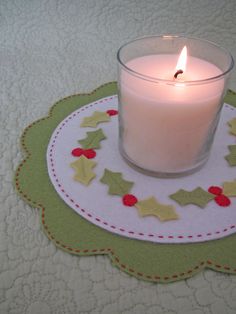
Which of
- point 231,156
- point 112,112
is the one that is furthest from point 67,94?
point 231,156

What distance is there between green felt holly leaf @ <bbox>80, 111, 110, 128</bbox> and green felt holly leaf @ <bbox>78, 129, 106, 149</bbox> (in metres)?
0.03

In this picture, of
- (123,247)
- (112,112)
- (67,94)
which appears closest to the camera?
(123,247)

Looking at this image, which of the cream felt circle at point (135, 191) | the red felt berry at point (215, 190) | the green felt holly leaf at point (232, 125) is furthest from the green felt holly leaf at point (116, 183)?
the green felt holly leaf at point (232, 125)

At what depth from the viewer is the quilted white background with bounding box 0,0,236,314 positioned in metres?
0.45

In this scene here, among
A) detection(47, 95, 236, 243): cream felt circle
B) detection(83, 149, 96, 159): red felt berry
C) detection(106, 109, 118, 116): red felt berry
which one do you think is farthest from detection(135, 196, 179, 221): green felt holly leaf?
detection(106, 109, 118, 116): red felt berry

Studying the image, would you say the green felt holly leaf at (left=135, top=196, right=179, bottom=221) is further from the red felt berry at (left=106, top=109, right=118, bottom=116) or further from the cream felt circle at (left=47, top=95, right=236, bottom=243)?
the red felt berry at (left=106, top=109, right=118, bottom=116)

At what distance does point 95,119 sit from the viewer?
0.69 m

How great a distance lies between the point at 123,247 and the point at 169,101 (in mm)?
201

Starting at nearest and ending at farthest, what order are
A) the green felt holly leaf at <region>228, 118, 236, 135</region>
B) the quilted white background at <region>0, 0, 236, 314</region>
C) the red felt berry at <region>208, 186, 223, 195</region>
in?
the quilted white background at <region>0, 0, 236, 314</region>, the red felt berry at <region>208, 186, 223, 195</region>, the green felt holly leaf at <region>228, 118, 236, 135</region>

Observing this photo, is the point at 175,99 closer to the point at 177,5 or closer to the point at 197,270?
the point at 197,270

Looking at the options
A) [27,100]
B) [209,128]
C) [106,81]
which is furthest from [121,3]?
[209,128]

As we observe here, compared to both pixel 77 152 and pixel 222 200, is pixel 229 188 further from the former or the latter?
pixel 77 152

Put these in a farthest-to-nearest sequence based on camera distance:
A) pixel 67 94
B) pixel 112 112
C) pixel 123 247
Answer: pixel 67 94
pixel 112 112
pixel 123 247

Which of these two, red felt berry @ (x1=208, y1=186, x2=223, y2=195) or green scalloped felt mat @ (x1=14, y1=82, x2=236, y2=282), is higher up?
red felt berry @ (x1=208, y1=186, x2=223, y2=195)
